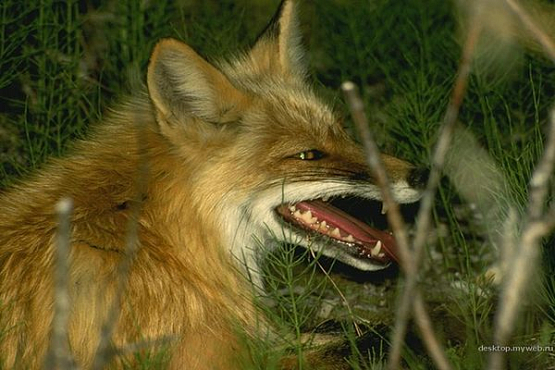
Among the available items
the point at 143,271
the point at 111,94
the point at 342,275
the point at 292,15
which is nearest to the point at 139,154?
the point at 143,271

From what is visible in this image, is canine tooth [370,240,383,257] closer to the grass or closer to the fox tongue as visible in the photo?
the fox tongue

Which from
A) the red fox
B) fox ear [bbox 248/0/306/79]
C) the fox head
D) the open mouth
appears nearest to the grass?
the open mouth

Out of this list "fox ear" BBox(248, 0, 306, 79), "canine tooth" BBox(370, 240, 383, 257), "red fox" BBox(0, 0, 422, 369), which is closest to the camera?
"red fox" BBox(0, 0, 422, 369)

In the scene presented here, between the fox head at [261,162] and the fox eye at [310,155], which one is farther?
the fox eye at [310,155]

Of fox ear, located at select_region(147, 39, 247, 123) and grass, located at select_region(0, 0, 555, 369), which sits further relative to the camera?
grass, located at select_region(0, 0, 555, 369)

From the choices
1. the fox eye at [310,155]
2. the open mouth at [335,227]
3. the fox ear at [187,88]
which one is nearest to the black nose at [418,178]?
the open mouth at [335,227]

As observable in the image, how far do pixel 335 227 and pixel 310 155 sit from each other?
37cm

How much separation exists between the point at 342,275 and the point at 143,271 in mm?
2010

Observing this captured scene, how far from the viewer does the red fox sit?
12.9ft

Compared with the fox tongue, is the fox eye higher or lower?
higher

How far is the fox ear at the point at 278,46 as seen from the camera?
5.15 metres

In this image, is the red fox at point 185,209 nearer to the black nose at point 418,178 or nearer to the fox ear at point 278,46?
the black nose at point 418,178

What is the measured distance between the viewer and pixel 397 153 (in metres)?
6.05

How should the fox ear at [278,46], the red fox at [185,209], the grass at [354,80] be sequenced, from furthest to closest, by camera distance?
the grass at [354,80] → the fox ear at [278,46] → the red fox at [185,209]
